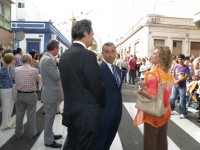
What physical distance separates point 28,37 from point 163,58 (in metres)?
34.4

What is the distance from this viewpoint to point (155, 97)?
4.25 m

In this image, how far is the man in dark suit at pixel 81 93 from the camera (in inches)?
127

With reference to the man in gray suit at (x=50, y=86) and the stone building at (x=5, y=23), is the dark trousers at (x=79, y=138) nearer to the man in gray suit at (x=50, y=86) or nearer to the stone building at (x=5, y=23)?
the man in gray suit at (x=50, y=86)

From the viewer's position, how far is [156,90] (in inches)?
167

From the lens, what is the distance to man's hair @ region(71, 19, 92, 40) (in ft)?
11.3

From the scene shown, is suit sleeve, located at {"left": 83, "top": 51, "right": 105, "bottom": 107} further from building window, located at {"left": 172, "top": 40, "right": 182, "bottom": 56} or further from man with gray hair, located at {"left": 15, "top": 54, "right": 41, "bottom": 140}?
building window, located at {"left": 172, "top": 40, "right": 182, "bottom": 56}

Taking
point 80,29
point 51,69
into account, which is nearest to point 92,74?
point 80,29

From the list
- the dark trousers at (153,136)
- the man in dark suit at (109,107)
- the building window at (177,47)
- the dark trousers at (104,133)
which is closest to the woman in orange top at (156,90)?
the dark trousers at (153,136)

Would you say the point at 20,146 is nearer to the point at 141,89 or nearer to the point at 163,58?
the point at 141,89

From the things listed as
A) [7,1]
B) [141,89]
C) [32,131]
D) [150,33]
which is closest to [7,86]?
[32,131]

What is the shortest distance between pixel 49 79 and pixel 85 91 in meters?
2.33

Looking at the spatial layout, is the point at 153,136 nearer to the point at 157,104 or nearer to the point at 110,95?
the point at 157,104

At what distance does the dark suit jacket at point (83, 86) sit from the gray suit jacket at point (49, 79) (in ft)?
6.83

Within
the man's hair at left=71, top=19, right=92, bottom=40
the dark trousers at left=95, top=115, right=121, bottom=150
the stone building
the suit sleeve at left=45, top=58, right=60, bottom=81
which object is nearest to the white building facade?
the stone building
